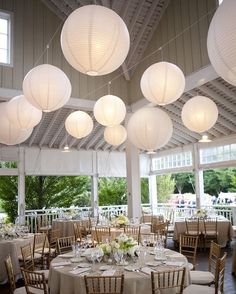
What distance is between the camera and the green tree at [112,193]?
53.5ft

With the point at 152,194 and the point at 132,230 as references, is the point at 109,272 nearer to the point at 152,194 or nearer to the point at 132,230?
the point at 132,230

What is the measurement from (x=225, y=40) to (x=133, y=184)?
26.9 feet

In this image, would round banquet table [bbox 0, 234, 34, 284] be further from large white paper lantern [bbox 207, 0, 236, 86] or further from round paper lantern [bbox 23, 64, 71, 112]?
large white paper lantern [bbox 207, 0, 236, 86]

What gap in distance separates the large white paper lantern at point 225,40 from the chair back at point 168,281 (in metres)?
2.10

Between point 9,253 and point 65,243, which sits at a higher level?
point 9,253

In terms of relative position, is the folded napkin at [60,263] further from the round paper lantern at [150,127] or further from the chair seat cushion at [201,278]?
the round paper lantern at [150,127]

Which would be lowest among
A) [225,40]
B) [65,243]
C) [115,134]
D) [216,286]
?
[65,243]

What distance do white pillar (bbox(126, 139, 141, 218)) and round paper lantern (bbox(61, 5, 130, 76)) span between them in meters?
7.25

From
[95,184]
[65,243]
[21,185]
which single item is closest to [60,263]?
[65,243]

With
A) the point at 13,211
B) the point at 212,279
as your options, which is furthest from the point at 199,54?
the point at 13,211

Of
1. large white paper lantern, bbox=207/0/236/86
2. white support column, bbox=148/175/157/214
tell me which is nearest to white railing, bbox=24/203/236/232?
white support column, bbox=148/175/157/214

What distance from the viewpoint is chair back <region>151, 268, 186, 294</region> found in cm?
354

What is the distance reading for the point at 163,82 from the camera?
4.69 metres

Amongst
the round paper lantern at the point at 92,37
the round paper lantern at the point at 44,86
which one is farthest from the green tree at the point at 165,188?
the round paper lantern at the point at 92,37
